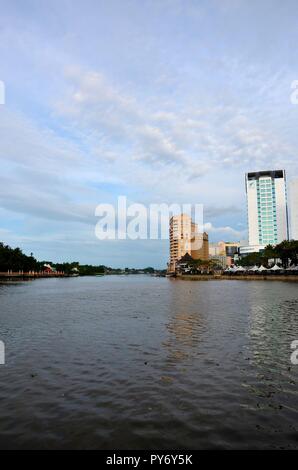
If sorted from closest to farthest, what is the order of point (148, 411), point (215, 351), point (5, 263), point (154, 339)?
point (148, 411), point (215, 351), point (154, 339), point (5, 263)

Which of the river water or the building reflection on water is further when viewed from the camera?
the building reflection on water

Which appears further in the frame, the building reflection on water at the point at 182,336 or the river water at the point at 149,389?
the building reflection on water at the point at 182,336

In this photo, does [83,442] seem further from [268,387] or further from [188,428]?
[268,387]

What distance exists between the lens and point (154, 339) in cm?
2134

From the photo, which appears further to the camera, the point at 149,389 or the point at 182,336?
the point at 182,336

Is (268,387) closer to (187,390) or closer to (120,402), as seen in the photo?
(187,390)

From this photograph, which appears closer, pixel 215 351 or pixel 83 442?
pixel 83 442

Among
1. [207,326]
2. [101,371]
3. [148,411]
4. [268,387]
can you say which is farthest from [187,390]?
[207,326]
